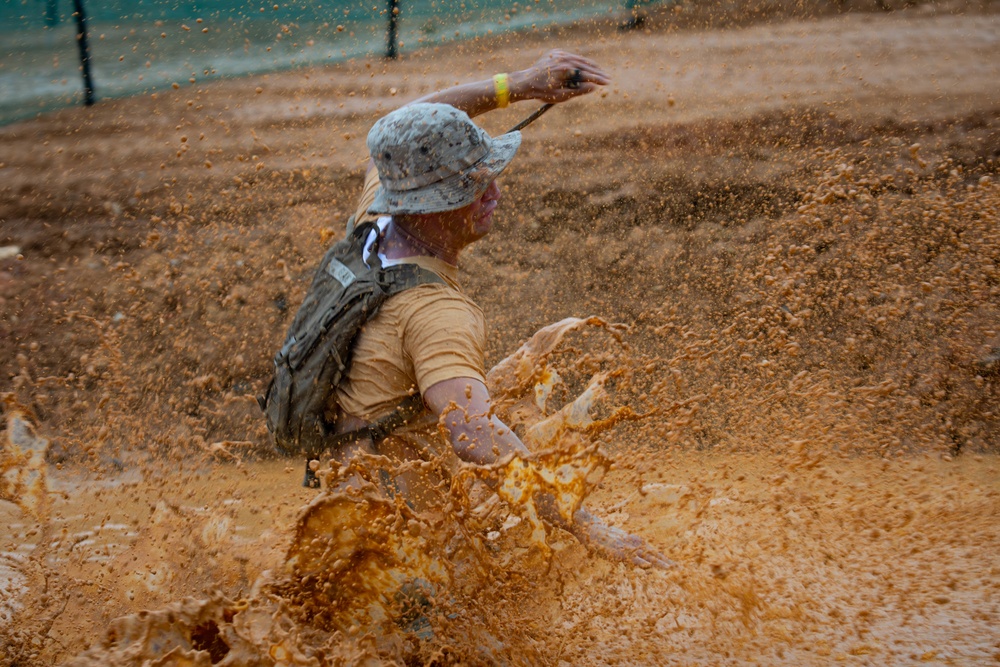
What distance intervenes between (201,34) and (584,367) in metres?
4.67

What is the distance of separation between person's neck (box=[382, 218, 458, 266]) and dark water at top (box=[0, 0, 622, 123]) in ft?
16.7

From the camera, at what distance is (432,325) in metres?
2.21

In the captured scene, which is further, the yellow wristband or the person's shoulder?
the yellow wristband

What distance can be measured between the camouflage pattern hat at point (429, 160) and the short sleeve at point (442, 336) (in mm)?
260

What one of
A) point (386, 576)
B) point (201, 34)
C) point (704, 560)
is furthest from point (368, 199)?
point (201, 34)

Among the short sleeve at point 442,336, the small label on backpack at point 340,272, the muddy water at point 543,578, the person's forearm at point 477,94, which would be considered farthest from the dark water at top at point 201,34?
the short sleeve at point 442,336

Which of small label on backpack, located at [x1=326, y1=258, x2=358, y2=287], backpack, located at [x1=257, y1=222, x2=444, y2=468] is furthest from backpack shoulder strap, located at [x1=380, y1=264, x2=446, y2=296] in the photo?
small label on backpack, located at [x1=326, y1=258, x2=358, y2=287]

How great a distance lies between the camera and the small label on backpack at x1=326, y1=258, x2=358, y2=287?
7.87 feet

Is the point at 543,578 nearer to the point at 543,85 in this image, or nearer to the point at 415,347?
the point at 415,347

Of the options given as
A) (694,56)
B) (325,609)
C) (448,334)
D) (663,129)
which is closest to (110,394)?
(325,609)

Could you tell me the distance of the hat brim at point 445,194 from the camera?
234cm

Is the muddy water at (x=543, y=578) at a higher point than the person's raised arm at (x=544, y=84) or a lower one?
lower

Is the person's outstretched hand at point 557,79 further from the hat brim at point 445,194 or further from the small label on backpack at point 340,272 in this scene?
the small label on backpack at point 340,272

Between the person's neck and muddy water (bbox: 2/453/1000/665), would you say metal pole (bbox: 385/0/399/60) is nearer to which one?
muddy water (bbox: 2/453/1000/665)
